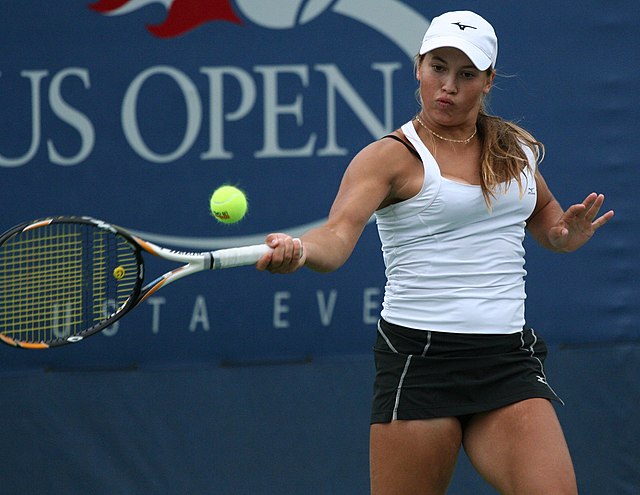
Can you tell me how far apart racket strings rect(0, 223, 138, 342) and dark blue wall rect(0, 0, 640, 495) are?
0.29m

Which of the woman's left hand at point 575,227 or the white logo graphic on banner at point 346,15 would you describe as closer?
the woman's left hand at point 575,227

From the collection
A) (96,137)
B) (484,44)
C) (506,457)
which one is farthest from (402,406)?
(96,137)

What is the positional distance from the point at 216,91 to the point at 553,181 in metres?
1.36

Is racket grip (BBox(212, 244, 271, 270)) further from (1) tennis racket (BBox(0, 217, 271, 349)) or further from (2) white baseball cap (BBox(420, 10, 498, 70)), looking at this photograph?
(2) white baseball cap (BBox(420, 10, 498, 70))

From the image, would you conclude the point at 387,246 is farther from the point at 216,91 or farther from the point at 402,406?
the point at 216,91

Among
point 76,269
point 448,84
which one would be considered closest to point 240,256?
point 448,84

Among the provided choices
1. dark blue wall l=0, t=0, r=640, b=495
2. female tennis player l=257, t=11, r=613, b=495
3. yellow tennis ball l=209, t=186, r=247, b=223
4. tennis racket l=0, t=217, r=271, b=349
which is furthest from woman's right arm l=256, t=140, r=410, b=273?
dark blue wall l=0, t=0, r=640, b=495

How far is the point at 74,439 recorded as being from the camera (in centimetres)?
436

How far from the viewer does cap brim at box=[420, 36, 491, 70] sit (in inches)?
113

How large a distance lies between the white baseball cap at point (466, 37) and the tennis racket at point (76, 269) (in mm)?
774

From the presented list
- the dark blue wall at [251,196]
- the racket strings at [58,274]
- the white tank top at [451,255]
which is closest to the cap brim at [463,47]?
the white tank top at [451,255]

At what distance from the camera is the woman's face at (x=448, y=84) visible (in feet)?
9.61

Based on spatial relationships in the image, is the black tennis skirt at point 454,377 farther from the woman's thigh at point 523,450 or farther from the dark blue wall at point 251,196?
the dark blue wall at point 251,196

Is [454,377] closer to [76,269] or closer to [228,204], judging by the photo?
[228,204]
